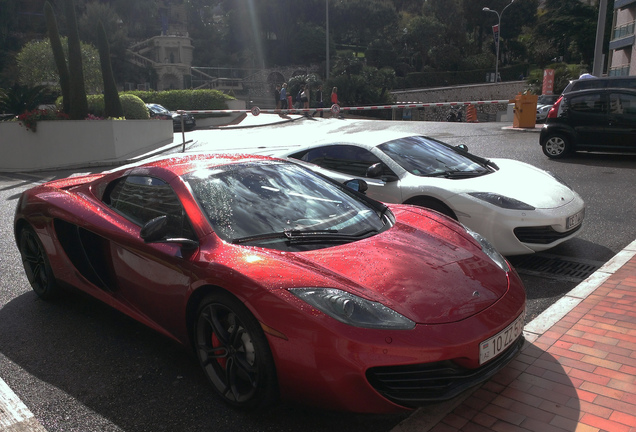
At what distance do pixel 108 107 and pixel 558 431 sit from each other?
18.3m

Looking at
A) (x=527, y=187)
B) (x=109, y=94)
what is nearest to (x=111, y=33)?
(x=109, y=94)

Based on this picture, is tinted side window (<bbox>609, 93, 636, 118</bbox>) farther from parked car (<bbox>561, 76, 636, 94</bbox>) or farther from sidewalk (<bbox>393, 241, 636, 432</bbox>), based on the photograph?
sidewalk (<bbox>393, 241, 636, 432</bbox>)

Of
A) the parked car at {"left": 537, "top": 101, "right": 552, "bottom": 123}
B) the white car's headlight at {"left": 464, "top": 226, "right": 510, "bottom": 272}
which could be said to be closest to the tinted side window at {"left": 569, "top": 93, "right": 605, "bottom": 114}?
the white car's headlight at {"left": 464, "top": 226, "right": 510, "bottom": 272}

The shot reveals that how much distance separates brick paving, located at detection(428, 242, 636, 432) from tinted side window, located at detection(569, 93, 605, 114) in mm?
7948

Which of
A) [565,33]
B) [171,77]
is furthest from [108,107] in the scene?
[565,33]

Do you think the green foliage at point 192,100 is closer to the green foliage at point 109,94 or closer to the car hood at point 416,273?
the green foliage at point 109,94

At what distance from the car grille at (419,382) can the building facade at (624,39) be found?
40094mm

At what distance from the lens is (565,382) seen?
3041 mm

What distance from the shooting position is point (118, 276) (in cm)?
367

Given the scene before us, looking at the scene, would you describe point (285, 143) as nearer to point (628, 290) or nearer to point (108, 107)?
point (108, 107)

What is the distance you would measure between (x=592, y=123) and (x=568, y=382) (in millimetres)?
9353

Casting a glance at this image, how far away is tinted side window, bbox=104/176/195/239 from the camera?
3.32m

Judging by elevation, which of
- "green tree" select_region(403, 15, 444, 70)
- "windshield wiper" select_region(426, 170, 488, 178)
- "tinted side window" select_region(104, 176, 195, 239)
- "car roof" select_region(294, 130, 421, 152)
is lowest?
"windshield wiper" select_region(426, 170, 488, 178)

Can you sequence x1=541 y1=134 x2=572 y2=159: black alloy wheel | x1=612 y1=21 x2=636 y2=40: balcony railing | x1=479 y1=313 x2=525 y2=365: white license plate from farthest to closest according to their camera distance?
x1=612 y1=21 x2=636 y2=40: balcony railing
x1=541 y1=134 x2=572 y2=159: black alloy wheel
x1=479 y1=313 x2=525 y2=365: white license plate
